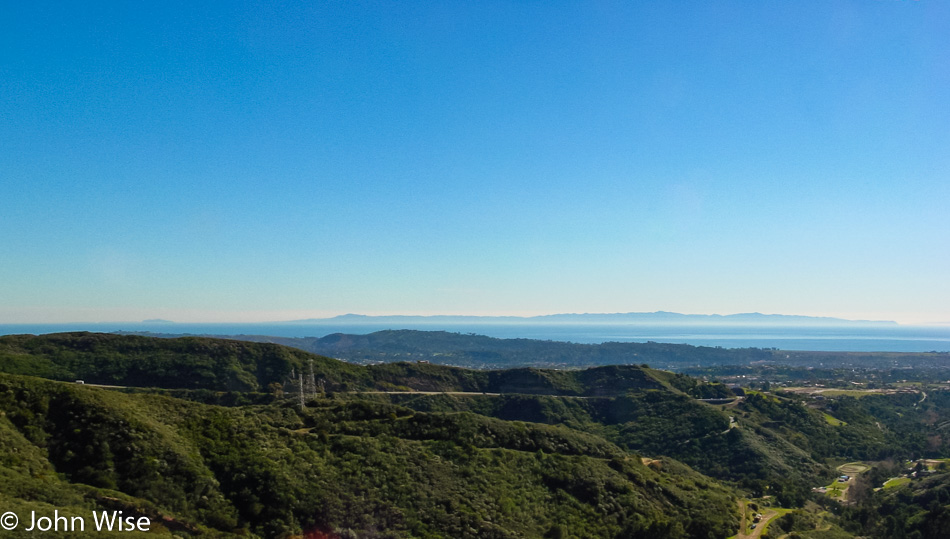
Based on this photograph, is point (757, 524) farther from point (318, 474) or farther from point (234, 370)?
point (234, 370)

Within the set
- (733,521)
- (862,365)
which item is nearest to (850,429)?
(733,521)
